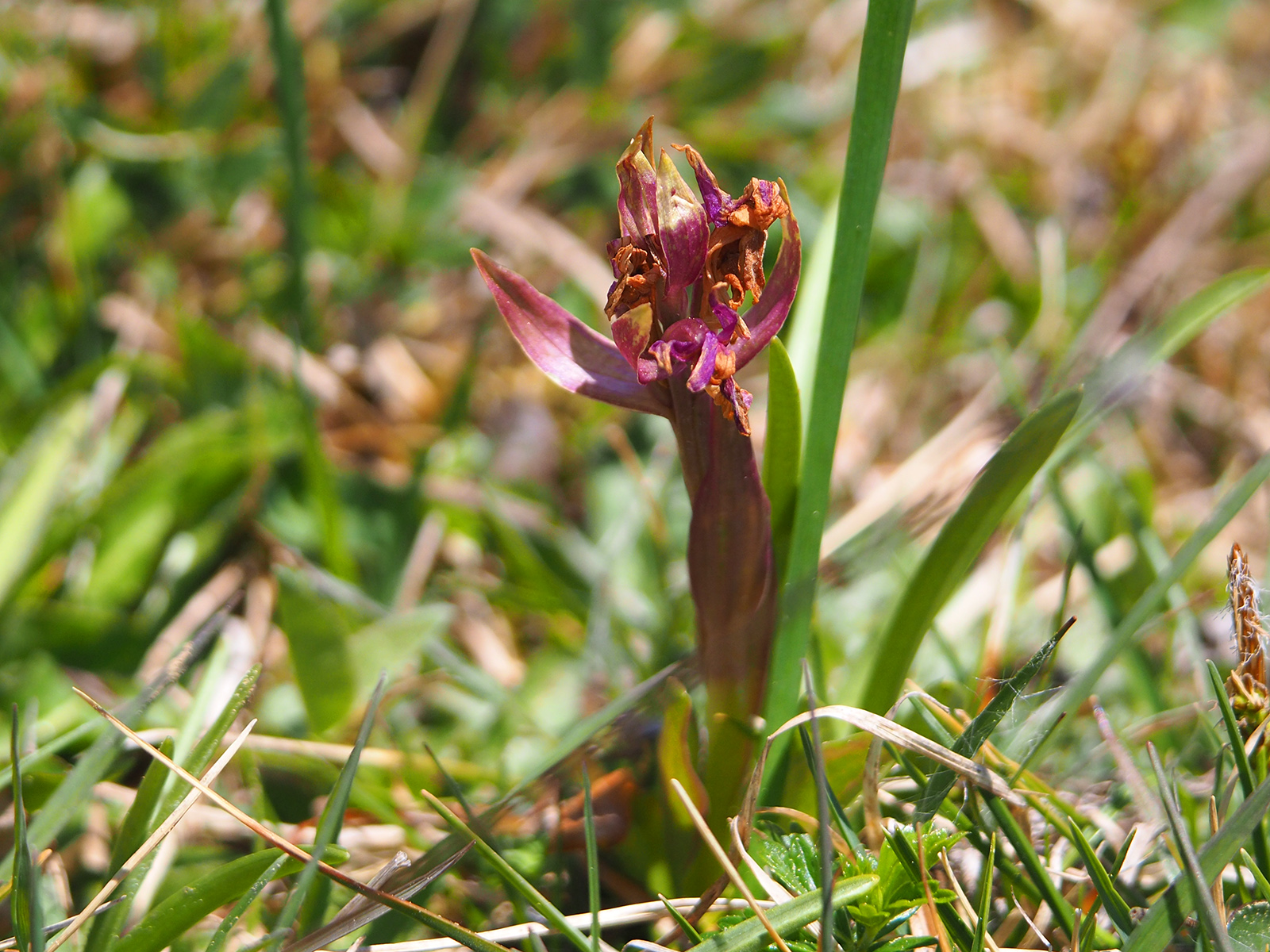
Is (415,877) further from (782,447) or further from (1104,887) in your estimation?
(1104,887)

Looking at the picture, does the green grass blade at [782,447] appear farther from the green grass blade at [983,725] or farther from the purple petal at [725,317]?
the green grass blade at [983,725]

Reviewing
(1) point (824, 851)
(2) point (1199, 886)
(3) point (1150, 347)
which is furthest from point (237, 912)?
(3) point (1150, 347)

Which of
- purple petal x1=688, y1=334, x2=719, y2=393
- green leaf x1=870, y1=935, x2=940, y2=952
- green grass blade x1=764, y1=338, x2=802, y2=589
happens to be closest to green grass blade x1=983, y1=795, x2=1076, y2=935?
green leaf x1=870, y1=935, x2=940, y2=952

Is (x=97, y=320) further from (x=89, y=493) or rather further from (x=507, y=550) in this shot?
(x=507, y=550)

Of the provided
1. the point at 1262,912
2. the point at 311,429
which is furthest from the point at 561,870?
the point at 311,429

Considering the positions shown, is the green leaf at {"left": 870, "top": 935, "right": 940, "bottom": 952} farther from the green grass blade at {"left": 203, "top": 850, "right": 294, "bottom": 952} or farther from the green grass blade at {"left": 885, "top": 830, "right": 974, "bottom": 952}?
the green grass blade at {"left": 203, "top": 850, "right": 294, "bottom": 952}

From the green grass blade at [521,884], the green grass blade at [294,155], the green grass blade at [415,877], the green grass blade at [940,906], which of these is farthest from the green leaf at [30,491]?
the green grass blade at [940,906]
